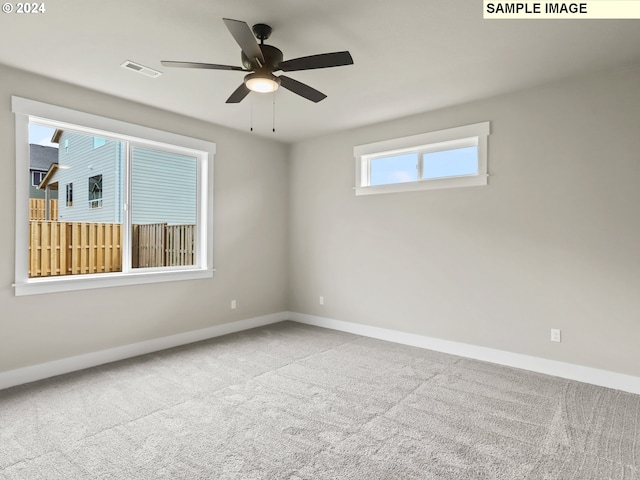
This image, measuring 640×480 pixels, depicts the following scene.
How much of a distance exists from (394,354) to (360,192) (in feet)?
6.79

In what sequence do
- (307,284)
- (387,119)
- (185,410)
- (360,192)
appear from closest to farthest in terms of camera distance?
1. (185,410)
2. (387,119)
3. (360,192)
4. (307,284)

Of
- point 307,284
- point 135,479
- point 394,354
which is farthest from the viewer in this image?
point 307,284

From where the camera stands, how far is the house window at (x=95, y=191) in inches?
148

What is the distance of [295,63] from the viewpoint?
238cm

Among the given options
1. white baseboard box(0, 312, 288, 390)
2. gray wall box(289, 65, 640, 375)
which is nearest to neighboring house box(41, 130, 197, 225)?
white baseboard box(0, 312, 288, 390)

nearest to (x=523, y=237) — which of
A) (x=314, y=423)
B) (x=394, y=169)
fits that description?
(x=394, y=169)

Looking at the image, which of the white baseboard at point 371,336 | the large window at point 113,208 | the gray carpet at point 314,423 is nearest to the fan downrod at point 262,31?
the large window at point 113,208

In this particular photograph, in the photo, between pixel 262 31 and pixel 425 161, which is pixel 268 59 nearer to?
pixel 262 31

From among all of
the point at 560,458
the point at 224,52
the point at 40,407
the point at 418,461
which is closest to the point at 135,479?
the point at 40,407

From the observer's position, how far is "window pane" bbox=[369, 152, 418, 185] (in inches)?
174

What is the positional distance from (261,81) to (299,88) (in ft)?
1.07

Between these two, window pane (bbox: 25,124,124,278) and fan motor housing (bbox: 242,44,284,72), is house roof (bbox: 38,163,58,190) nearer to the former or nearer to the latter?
window pane (bbox: 25,124,124,278)

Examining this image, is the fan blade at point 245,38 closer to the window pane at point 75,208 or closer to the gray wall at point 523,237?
the window pane at point 75,208

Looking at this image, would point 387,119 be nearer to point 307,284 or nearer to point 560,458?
point 307,284
